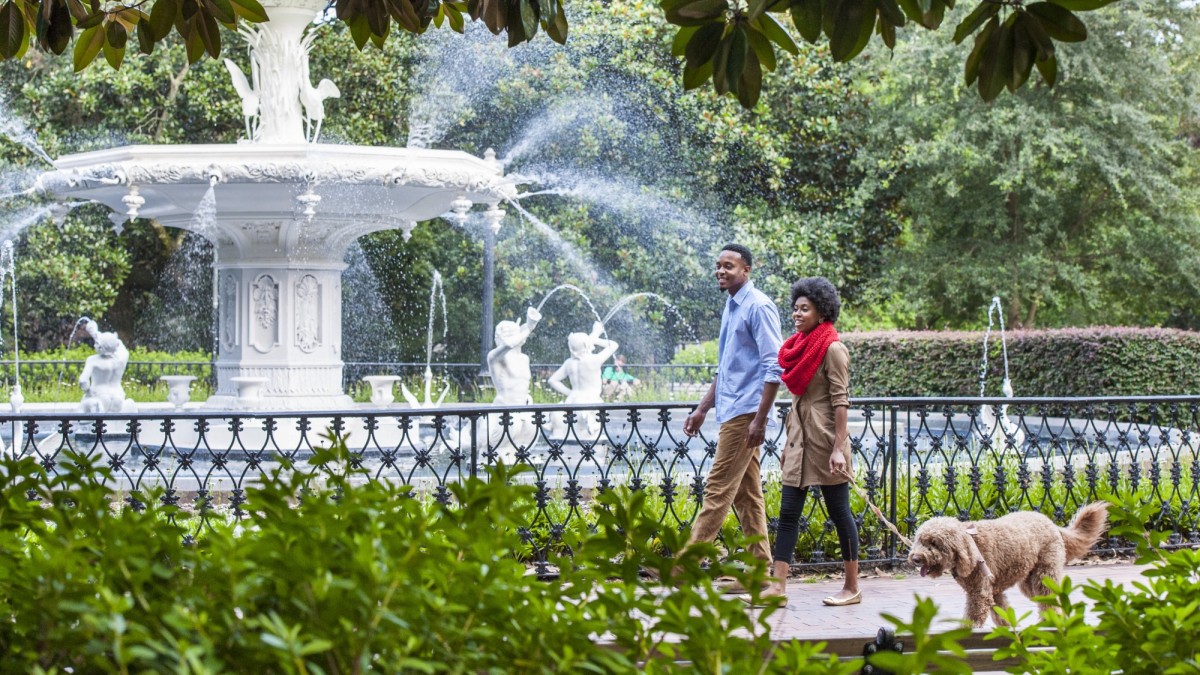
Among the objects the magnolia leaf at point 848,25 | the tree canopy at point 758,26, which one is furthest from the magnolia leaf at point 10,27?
the magnolia leaf at point 848,25

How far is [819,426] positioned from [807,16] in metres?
3.29

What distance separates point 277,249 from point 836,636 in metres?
7.58

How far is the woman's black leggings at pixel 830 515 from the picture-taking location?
6.36 metres

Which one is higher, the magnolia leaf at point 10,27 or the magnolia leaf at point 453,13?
the magnolia leaf at point 453,13

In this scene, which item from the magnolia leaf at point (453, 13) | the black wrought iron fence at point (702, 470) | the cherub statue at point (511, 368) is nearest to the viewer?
the magnolia leaf at point (453, 13)

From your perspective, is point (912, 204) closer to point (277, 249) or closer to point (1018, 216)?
point (1018, 216)

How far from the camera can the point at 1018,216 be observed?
87.5 ft

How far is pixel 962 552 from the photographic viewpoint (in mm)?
5453

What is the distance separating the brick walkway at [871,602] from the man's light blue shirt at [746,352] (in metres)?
1.00

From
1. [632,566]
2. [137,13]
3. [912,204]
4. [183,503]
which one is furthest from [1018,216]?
[632,566]

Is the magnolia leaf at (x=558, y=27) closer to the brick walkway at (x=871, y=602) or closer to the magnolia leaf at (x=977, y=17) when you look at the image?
the magnolia leaf at (x=977, y=17)

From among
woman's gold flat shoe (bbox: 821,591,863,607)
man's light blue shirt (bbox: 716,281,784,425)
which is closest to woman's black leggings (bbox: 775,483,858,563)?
woman's gold flat shoe (bbox: 821,591,863,607)

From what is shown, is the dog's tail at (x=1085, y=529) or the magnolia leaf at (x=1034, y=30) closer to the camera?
the magnolia leaf at (x=1034, y=30)

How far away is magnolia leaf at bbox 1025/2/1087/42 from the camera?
3100mm
